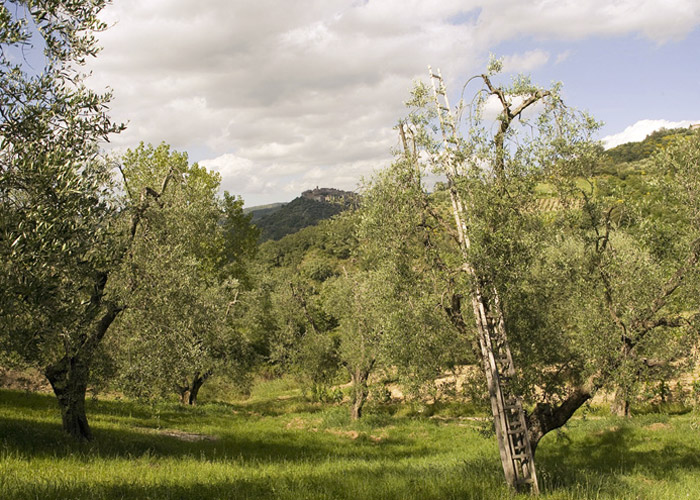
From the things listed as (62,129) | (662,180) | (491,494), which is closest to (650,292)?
(662,180)

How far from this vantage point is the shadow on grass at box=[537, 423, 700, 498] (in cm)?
1330

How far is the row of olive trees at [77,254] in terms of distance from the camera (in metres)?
7.86

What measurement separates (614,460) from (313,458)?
11.7 meters

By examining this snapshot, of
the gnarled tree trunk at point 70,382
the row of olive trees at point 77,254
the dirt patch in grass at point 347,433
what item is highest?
the row of olive trees at point 77,254

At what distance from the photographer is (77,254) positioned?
8.55 metres

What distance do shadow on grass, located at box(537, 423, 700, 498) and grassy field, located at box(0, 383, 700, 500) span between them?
0.06m

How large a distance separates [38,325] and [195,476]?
6544mm

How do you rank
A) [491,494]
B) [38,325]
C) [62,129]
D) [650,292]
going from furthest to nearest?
1. [650,292]
2. [491,494]
3. [62,129]
4. [38,325]

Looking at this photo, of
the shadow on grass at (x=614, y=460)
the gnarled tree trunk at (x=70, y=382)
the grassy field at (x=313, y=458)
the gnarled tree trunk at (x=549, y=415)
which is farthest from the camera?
the gnarled tree trunk at (x=70, y=382)

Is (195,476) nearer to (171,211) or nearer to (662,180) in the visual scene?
(171,211)

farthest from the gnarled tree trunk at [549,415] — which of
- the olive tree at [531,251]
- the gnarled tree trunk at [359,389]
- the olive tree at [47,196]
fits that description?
the gnarled tree trunk at [359,389]

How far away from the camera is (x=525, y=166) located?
42.8 feet

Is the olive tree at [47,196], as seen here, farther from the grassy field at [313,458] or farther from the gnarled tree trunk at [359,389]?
the gnarled tree trunk at [359,389]

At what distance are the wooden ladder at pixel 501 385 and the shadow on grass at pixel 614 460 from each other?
1208mm
